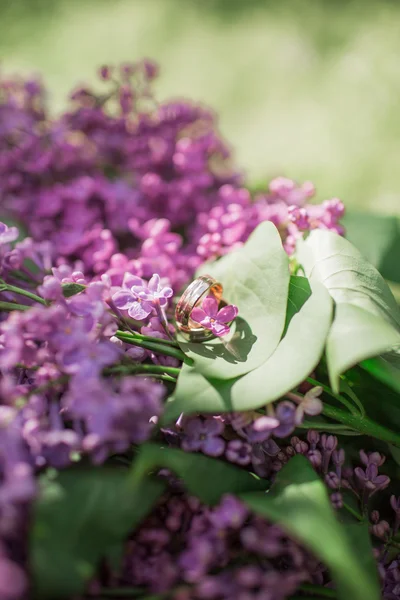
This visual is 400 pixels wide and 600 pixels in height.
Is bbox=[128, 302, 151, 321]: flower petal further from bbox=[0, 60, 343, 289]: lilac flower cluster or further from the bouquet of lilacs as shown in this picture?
bbox=[0, 60, 343, 289]: lilac flower cluster

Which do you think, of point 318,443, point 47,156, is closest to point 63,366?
point 318,443

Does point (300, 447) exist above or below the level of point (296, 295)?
below

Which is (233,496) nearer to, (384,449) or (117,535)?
(117,535)

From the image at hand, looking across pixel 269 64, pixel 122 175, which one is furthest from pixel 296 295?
pixel 269 64

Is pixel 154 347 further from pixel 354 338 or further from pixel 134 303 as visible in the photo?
pixel 354 338

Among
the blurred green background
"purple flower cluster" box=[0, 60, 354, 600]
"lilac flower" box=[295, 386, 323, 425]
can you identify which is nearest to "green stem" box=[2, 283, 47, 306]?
"purple flower cluster" box=[0, 60, 354, 600]
